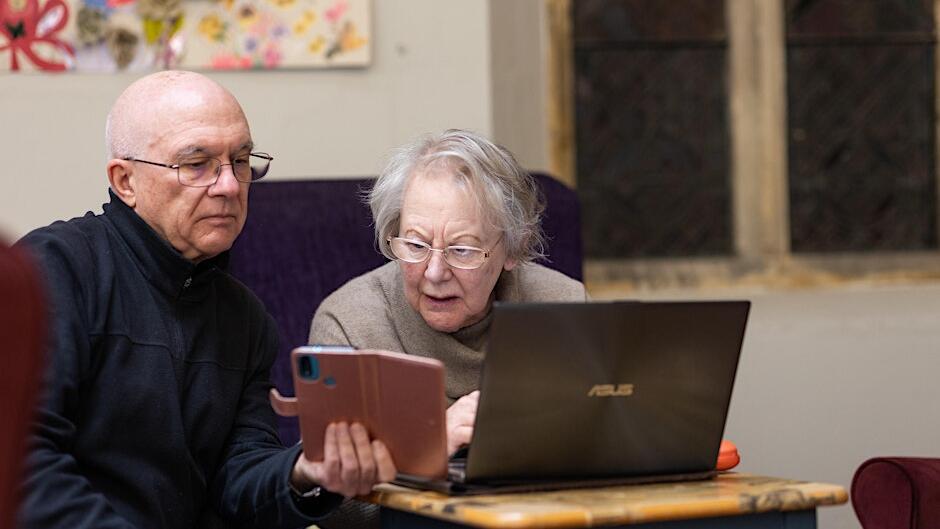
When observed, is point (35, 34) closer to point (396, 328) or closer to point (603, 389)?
point (396, 328)

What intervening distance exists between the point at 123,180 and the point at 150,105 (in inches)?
4.8

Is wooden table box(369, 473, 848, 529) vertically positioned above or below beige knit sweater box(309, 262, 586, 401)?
below

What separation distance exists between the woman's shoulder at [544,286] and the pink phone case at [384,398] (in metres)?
0.80

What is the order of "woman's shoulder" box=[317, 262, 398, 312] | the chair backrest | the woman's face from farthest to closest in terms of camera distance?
"woman's shoulder" box=[317, 262, 398, 312] < the woman's face < the chair backrest

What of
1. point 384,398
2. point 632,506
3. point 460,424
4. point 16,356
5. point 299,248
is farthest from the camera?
point 299,248

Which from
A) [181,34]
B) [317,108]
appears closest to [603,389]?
[317,108]

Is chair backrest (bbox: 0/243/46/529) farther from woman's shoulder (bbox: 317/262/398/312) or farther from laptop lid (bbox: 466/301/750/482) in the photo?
woman's shoulder (bbox: 317/262/398/312)

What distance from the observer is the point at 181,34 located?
354 cm

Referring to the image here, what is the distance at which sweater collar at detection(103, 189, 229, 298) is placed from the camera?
220 cm

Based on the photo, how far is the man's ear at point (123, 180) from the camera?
7.24 ft

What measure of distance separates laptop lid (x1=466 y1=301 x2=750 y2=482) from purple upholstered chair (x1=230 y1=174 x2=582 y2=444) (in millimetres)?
1138

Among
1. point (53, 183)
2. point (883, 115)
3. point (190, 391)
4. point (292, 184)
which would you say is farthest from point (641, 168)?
point (190, 391)

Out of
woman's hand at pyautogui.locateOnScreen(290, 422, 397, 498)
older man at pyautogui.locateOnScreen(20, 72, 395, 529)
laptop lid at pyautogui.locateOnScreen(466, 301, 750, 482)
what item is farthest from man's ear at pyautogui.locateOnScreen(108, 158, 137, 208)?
laptop lid at pyautogui.locateOnScreen(466, 301, 750, 482)

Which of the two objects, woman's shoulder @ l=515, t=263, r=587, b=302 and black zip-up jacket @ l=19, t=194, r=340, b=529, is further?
woman's shoulder @ l=515, t=263, r=587, b=302
